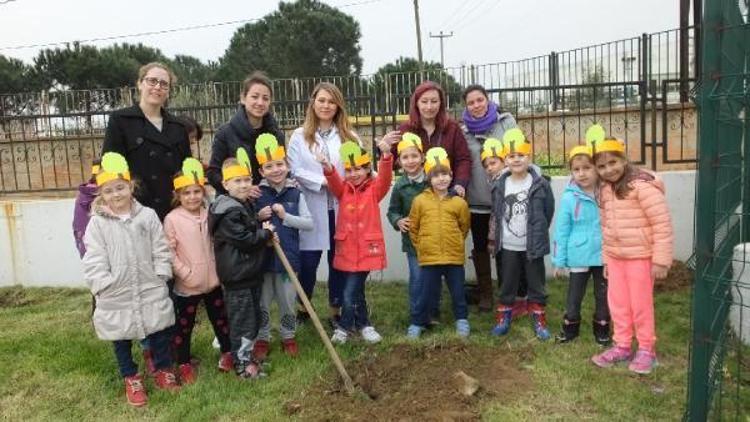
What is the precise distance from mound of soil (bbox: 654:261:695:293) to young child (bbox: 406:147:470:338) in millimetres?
2235

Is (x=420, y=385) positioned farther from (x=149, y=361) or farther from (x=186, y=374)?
(x=149, y=361)

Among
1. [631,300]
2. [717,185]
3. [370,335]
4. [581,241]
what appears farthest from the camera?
[370,335]

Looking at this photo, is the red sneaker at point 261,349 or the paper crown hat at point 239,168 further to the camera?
the red sneaker at point 261,349

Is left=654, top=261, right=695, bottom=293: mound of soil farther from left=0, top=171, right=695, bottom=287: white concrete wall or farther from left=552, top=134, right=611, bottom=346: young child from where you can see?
left=0, top=171, right=695, bottom=287: white concrete wall

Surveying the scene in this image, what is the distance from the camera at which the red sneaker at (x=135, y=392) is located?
12.5 feet

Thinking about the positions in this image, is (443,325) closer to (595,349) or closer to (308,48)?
(595,349)

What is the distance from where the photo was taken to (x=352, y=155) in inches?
175

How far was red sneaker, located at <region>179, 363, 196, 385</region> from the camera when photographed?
13.5ft

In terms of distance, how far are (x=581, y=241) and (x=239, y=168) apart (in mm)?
2370

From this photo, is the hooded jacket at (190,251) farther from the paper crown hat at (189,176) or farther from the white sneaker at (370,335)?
the white sneaker at (370,335)

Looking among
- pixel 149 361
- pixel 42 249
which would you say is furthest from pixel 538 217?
pixel 42 249

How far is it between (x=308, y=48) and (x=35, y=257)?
105ft

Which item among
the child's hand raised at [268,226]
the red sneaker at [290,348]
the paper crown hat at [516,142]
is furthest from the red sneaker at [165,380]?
the paper crown hat at [516,142]

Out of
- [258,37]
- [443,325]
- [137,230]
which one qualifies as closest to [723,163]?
[443,325]
